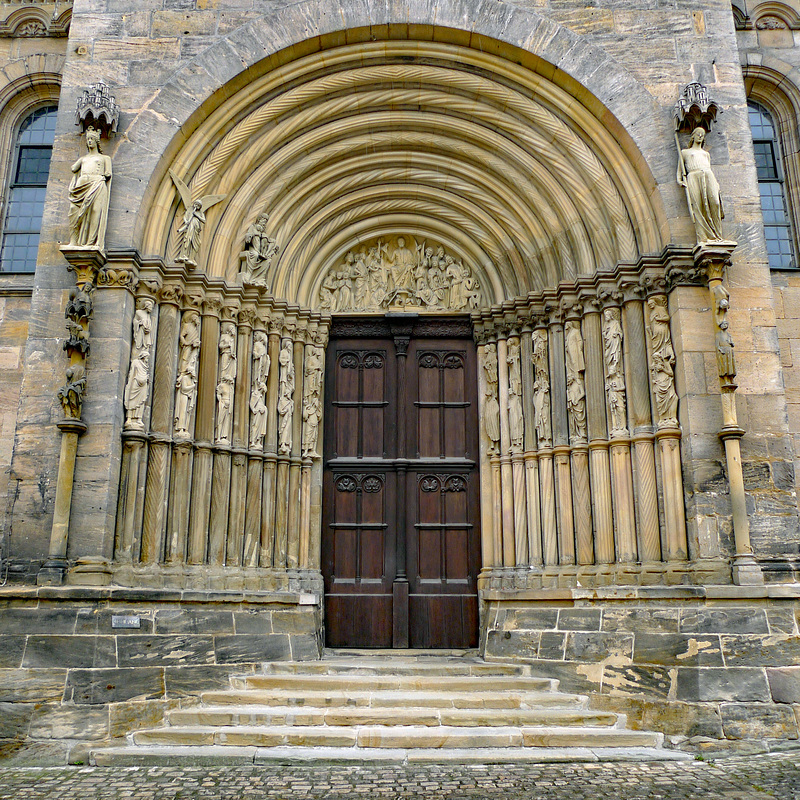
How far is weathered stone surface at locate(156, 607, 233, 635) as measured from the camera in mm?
7941

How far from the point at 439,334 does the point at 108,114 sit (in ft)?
16.2

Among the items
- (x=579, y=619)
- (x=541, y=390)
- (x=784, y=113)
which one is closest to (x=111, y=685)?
(x=579, y=619)

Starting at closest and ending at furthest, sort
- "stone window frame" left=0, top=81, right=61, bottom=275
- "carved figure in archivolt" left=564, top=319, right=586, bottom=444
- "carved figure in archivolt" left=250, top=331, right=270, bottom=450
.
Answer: "carved figure in archivolt" left=564, top=319, right=586, bottom=444 < "carved figure in archivolt" left=250, top=331, right=270, bottom=450 < "stone window frame" left=0, top=81, right=61, bottom=275

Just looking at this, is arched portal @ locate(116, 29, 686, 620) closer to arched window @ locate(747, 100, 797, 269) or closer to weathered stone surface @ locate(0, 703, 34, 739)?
weathered stone surface @ locate(0, 703, 34, 739)

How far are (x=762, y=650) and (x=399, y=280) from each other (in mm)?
6405

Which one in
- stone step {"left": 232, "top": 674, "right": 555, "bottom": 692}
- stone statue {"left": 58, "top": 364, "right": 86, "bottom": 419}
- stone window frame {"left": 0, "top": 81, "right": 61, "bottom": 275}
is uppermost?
stone window frame {"left": 0, "top": 81, "right": 61, "bottom": 275}

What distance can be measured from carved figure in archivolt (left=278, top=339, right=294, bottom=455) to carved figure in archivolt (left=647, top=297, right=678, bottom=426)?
4.41m

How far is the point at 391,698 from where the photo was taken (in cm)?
762

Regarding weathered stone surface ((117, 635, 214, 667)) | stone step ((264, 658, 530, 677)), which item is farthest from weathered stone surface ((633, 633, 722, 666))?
weathered stone surface ((117, 635, 214, 667))

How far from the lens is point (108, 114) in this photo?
9.07 meters

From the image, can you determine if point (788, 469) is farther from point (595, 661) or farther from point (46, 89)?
point (46, 89)

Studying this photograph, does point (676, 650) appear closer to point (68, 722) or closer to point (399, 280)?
point (68, 722)

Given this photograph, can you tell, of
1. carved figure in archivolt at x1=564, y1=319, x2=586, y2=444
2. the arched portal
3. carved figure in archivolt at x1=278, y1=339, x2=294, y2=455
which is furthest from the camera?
carved figure in archivolt at x1=278, y1=339, x2=294, y2=455

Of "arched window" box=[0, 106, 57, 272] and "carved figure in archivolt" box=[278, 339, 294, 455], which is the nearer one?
"carved figure in archivolt" box=[278, 339, 294, 455]
